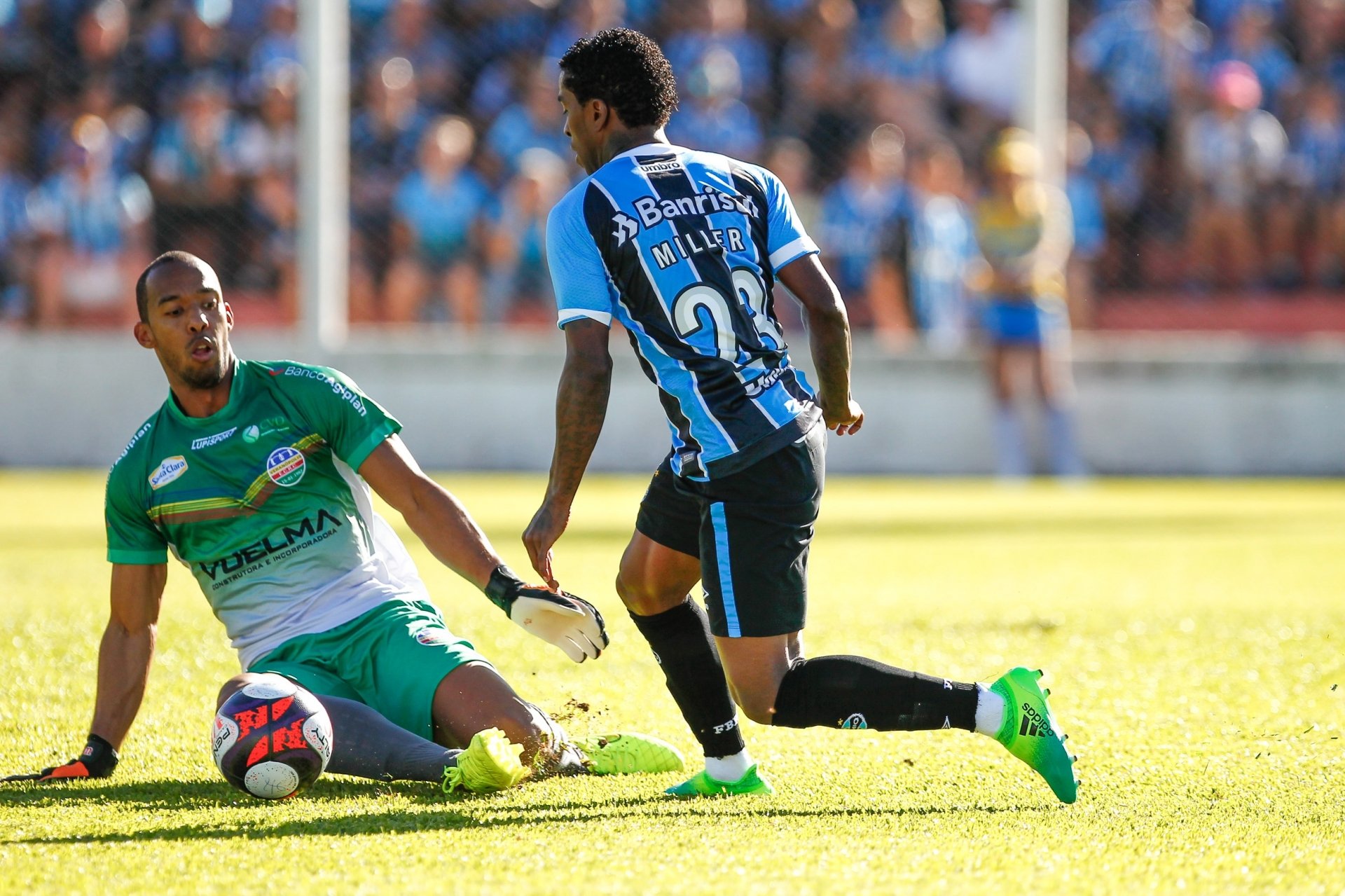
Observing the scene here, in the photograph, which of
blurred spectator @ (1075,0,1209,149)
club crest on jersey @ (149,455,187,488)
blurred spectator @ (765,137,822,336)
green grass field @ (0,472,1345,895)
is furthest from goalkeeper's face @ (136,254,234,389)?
blurred spectator @ (1075,0,1209,149)

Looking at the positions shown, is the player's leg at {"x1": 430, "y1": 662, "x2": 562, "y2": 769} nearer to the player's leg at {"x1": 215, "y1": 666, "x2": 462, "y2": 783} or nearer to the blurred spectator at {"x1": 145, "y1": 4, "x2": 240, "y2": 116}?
the player's leg at {"x1": 215, "y1": 666, "x2": 462, "y2": 783}

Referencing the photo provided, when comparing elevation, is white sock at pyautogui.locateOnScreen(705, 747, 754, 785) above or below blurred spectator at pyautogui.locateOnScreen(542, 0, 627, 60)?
below

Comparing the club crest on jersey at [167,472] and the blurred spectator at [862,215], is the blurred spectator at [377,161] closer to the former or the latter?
the blurred spectator at [862,215]

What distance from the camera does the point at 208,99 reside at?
15734 mm

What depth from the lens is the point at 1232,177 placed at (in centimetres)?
1517

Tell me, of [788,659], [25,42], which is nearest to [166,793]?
[788,659]

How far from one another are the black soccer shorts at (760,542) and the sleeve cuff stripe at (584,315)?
0.47 meters

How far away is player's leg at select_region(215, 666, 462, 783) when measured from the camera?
15.0 feet

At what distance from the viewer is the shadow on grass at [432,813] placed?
13.1 ft

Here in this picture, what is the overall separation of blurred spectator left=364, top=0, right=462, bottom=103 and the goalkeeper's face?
11.4 meters

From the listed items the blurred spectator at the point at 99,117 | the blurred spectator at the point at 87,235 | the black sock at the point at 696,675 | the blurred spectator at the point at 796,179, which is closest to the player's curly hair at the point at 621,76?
the black sock at the point at 696,675

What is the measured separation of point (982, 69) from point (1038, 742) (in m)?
12.3

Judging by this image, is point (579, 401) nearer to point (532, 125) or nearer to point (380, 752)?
point (380, 752)

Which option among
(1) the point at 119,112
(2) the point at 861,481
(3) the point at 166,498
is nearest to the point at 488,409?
(2) the point at 861,481
